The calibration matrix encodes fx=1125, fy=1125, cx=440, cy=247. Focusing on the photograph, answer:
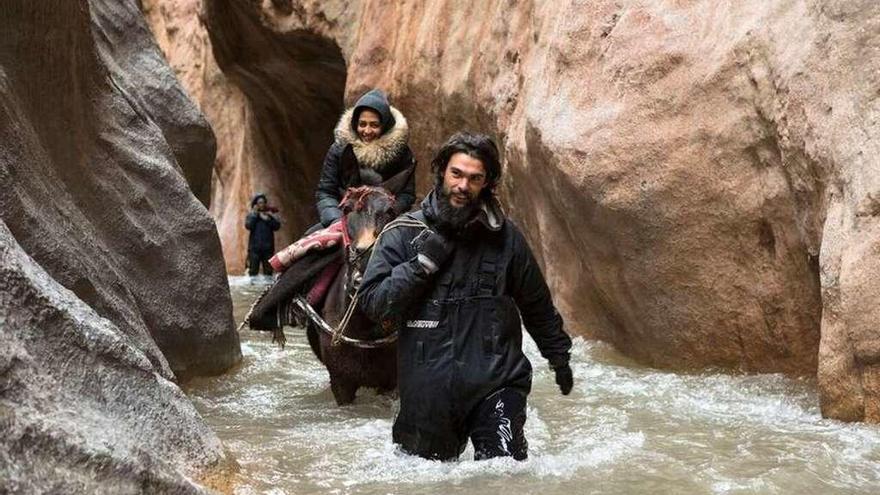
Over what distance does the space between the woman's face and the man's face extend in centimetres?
278

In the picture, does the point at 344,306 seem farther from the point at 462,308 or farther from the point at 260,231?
the point at 260,231

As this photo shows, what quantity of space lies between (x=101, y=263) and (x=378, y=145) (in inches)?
81.5

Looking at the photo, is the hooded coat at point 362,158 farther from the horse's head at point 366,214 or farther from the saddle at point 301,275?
the horse's head at point 366,214

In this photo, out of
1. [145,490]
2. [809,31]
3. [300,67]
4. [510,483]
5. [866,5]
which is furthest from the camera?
[300,67]

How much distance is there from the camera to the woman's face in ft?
24.1

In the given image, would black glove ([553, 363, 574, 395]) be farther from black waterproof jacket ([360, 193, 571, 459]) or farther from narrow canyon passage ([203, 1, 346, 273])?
narrow canyon passage ([203, 1, 346, 273])

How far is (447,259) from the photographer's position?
15.2ft

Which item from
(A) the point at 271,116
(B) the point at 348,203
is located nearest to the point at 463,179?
(B) the point at 348,203

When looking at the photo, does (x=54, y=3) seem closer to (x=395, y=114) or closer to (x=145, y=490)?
(x=395, y=114)

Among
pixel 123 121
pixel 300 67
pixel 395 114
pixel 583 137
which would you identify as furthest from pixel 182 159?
pixel 300 67

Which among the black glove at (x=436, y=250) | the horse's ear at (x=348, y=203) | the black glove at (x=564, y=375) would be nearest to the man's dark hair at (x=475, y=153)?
the black glove at (x=436, y=250)

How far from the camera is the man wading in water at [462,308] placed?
4594 millimetres

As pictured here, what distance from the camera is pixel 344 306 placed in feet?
21.3

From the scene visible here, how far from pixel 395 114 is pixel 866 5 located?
9.96ft
